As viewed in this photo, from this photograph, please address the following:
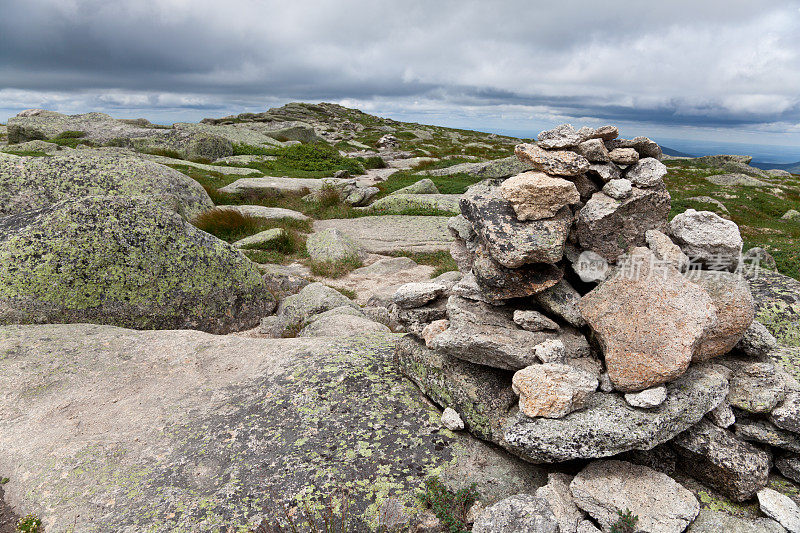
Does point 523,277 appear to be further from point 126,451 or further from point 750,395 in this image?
point 126,451

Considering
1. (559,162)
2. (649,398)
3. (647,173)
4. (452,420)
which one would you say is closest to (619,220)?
(647,173)

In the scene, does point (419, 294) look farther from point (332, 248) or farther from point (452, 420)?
point (332, 248)

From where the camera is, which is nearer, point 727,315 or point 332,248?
point 727,315

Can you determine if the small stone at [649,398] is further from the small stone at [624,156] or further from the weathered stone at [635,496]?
the small stone at [624,156]

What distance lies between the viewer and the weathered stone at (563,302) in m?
7.07

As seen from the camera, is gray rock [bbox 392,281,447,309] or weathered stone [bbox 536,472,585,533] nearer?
weathered stone [bbox 536,472,585,533]

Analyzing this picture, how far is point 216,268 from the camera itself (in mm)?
13109

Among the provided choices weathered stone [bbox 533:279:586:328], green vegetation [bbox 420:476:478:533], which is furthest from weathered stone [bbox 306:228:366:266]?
green vegetation [bbox 420:476:478:533]

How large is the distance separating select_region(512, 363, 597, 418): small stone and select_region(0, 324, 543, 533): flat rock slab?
105 cm

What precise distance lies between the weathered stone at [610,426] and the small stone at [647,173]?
3188 mm

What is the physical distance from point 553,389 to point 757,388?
3.08 meters

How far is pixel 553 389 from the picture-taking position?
19.4ft

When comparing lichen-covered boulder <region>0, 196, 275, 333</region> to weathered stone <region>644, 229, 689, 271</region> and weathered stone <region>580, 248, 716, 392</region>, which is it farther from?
weathered stone <region>644, 229, 689, 271</region>

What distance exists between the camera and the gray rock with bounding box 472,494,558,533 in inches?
197
